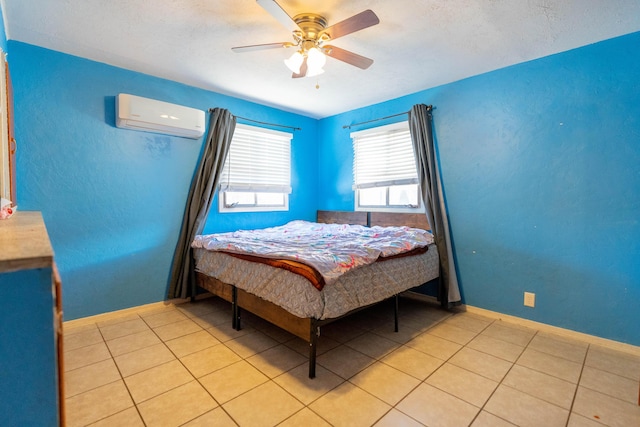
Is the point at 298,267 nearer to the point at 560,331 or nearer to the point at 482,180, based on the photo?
the point at 482,180

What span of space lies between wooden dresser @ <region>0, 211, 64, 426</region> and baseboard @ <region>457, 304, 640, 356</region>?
124 inches

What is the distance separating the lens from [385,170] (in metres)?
3.71

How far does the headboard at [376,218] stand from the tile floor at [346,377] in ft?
3.59

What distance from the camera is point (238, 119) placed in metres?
3.63

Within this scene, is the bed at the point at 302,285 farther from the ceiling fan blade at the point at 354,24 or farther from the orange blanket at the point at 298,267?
the ceiling fan blade at the point at 354,24

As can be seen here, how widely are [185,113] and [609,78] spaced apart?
3.57m

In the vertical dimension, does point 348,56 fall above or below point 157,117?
above

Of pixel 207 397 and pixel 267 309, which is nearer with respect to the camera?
pixel 207 397

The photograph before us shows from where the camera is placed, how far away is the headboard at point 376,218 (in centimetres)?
336

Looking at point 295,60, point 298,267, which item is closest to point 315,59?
point 295,60

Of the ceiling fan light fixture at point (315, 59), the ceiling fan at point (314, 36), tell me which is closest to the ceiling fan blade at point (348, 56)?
the ceiling fan at point (314, 36)

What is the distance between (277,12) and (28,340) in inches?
68.3

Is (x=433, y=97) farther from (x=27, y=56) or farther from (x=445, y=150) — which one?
(x=27, y=56)

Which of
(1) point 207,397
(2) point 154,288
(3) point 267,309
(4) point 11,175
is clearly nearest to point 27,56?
(4) point 11,175
